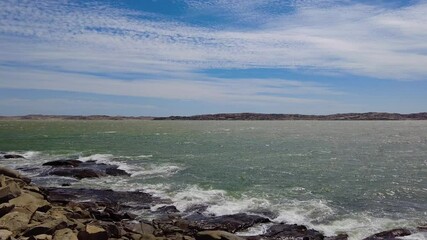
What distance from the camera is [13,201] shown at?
1975 centimetres

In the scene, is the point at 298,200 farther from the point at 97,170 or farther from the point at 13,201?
the point at 97,170

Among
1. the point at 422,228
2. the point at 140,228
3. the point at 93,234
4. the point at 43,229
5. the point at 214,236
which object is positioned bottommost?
the point at 422,228

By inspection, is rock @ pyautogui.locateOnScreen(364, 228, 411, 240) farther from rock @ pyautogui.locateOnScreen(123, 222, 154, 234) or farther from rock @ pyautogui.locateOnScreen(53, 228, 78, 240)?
rock @ pyautogui.locateOnScreen(53, 228, 78, 240)

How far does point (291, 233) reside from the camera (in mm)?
21047

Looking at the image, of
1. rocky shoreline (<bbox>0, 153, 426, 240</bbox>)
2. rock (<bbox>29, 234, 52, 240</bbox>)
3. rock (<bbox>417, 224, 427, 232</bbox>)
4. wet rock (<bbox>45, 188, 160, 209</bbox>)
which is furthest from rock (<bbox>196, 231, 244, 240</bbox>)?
rock (<bbox>417, 224, 427, 232</bbox>)

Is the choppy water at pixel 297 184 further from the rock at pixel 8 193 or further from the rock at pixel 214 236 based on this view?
the rock at pixel 8 193

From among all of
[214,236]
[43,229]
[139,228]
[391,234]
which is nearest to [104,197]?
[139,228]

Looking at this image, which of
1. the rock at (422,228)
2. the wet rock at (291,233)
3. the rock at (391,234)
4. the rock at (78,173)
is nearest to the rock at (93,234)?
the wet rock at (291,233)

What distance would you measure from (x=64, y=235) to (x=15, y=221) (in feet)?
8.55

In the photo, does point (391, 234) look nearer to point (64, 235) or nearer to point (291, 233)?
point (291, 233)

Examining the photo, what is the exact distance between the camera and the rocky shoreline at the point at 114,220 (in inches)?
659

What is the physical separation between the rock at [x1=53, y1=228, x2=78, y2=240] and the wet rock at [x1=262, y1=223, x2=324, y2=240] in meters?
8.98

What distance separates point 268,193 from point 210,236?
1340 cm

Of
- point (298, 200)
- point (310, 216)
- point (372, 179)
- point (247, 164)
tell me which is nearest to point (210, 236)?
point (310, 216)
